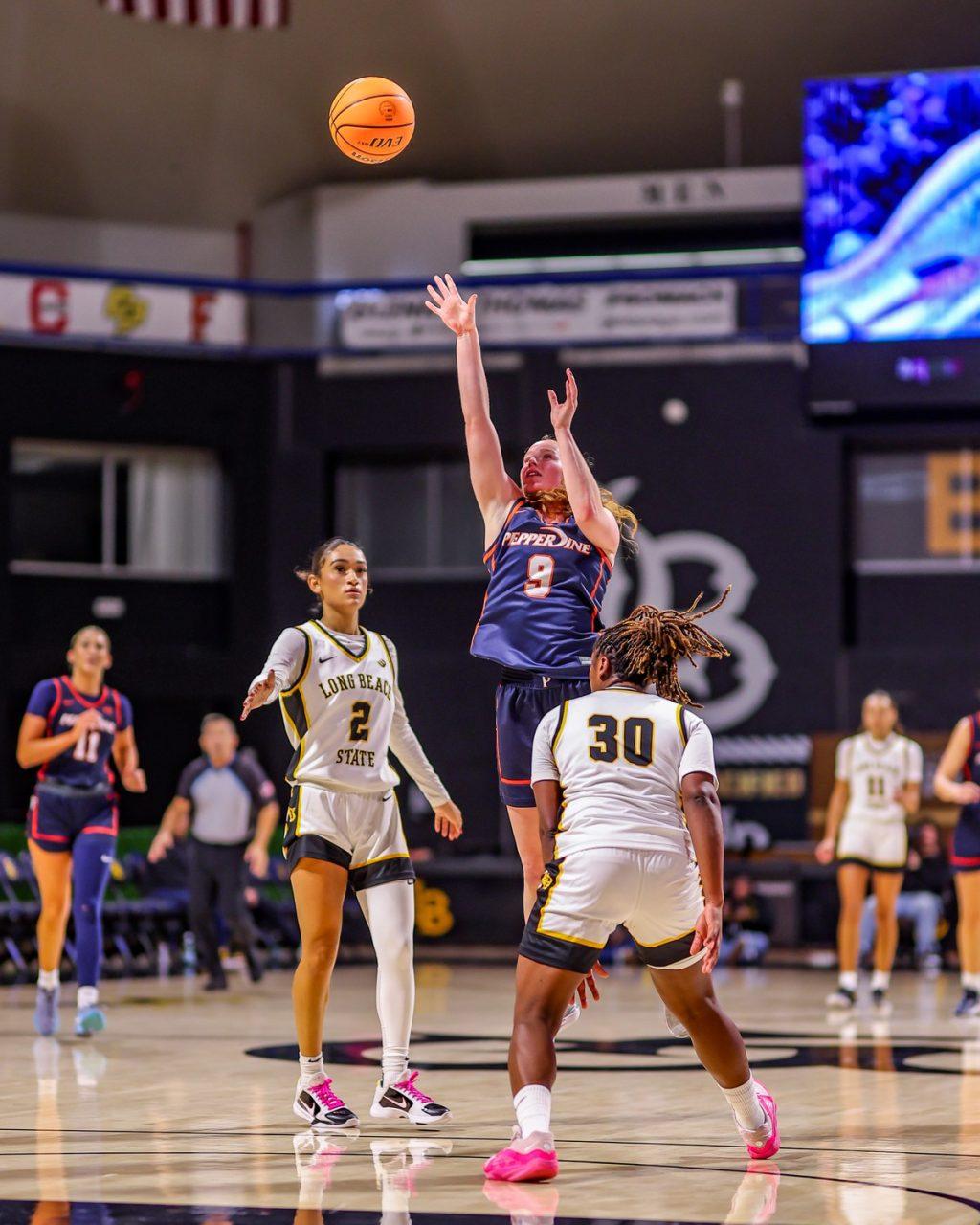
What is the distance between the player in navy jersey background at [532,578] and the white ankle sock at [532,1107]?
1.24 metres

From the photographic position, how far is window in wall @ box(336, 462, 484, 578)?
891 inches

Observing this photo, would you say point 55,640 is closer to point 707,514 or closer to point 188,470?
point 188,470

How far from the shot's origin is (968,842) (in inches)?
448

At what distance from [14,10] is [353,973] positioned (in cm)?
1244

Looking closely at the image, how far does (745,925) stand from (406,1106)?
10841mm

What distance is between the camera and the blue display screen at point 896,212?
65.0 ft

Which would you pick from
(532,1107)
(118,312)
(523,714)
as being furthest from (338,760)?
(118,312)

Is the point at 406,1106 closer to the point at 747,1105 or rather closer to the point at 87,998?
the point at 747,1105

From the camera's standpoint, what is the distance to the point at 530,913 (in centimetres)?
585

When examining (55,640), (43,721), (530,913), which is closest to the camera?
(530,913)

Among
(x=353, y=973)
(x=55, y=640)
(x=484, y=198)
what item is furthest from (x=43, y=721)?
(x=484, y=198)

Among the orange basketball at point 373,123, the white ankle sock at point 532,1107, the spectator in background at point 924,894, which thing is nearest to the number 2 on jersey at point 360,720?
the white ankle sock at point 532,1107

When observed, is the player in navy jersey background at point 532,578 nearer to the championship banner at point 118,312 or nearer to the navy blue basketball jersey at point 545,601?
the navy blue basketball jersey at point 545,601

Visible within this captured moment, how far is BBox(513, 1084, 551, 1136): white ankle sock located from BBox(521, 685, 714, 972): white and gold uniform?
386 millimetres
